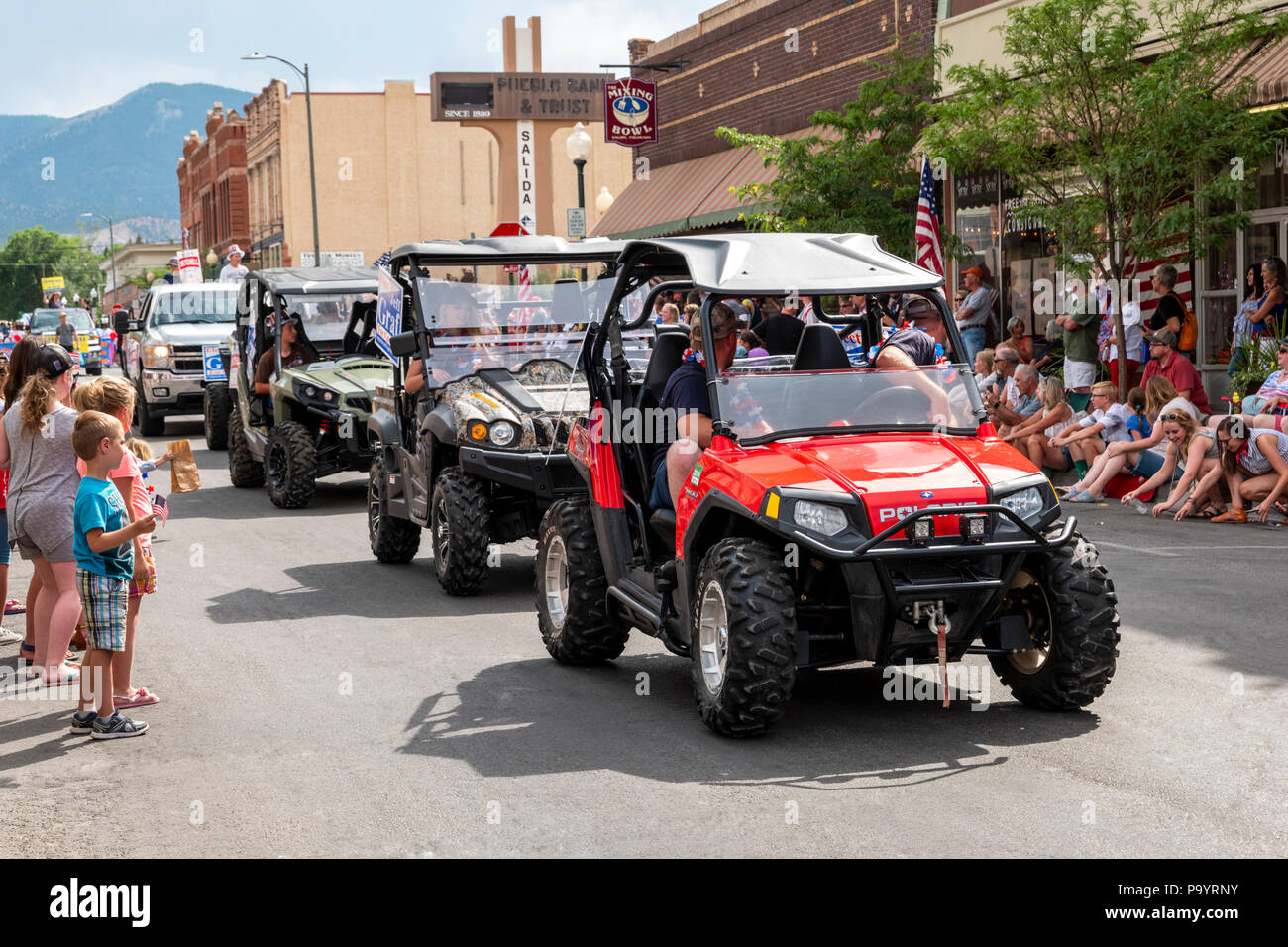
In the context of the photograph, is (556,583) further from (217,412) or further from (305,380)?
(217,412)

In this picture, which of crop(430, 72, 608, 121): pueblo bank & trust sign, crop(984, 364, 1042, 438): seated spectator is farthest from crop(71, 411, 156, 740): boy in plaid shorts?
crop(430, 72, 608, 121): pueblo bank & trust sign

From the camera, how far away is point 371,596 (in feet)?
37.2

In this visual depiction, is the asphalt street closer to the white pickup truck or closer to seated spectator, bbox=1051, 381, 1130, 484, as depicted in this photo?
seated spectator, bbox=1051, 381, 1130, 484

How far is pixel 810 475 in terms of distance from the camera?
22.4ft

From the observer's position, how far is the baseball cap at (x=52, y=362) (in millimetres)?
8586

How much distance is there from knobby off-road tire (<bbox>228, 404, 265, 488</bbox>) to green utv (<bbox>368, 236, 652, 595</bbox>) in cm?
586

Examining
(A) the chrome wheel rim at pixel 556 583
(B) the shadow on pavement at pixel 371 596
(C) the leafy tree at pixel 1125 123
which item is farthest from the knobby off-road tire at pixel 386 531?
(C) the leafy tree at pixel 1125 123

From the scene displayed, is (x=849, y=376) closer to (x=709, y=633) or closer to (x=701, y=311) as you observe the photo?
(x=701, y=311)

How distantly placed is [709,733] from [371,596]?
472 cm

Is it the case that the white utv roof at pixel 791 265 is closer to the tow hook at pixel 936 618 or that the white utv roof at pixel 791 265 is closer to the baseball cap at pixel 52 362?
the tow hook at pixel 936 618

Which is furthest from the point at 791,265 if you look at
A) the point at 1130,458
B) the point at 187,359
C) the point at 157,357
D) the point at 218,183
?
the point at 218,183

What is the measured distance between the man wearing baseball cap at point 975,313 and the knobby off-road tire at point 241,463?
9.03m

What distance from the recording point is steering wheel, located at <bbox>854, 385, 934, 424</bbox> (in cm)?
749

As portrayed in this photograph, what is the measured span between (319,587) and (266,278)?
23.4 ft
